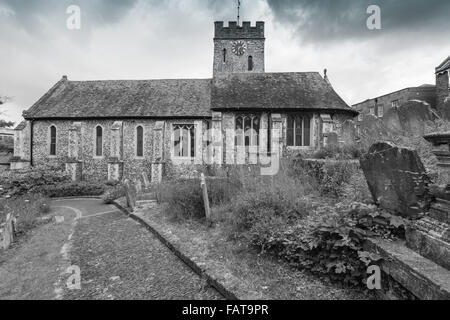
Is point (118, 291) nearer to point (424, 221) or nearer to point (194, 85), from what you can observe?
point (424, 221)

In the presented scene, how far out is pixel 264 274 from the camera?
3613 mm

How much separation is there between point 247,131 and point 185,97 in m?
6.02

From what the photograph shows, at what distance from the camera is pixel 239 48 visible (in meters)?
25.9

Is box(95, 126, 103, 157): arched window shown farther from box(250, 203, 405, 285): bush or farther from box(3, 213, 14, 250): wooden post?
box(250, 203, 405, 285): bush

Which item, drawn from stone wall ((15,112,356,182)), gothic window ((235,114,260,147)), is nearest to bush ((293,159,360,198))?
stone wall ((15,112,356,182))

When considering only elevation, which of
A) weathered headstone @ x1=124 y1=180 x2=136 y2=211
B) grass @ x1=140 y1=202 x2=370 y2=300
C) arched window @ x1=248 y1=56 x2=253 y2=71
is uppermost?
arched window @ x1=248 y1=56 x2=253 y2=71

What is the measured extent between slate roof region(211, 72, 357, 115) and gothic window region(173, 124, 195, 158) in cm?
277

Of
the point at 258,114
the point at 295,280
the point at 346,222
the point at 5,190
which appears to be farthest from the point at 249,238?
the point at 5,190

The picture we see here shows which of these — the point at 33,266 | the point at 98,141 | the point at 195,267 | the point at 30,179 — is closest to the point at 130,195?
the point at 33,266

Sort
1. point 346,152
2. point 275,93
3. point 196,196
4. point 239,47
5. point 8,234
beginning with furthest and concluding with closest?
point 239,47, point 275,93, point 346,152, point 196,196, point 8,234

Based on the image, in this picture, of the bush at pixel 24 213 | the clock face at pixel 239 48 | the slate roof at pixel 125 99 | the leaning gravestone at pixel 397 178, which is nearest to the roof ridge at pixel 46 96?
the slate roof at pixel 125 99

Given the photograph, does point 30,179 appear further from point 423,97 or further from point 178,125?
point 423,97

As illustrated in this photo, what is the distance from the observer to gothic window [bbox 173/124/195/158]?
17.5 metres
